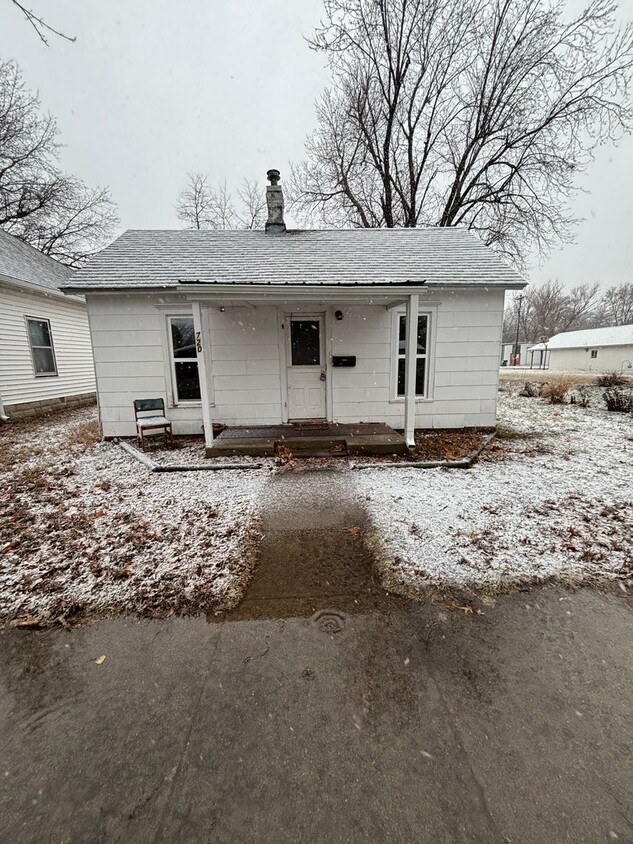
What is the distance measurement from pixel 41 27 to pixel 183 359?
4602mm

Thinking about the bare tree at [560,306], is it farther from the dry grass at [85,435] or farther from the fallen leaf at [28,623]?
the fallen leaf at [28,623]

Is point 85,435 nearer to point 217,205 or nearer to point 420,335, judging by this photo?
point 420,335

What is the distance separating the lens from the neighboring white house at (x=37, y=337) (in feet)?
30.2

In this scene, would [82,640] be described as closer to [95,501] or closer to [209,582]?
[209,582]

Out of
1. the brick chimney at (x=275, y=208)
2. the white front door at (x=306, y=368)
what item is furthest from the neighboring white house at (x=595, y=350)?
the white front door at (x=306, y=368)

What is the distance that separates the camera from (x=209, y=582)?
9.29ft

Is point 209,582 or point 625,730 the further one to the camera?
point 209,582

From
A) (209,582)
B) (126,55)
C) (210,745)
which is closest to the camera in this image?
(210,745)

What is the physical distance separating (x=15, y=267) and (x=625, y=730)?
1373 centimetres

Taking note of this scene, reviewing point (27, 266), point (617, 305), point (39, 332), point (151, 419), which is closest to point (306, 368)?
point (151, 419)

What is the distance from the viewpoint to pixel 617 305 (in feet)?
176

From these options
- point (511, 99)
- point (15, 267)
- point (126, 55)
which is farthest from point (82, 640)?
point (511, 99)

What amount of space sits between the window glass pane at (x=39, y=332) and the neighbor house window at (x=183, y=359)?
601 centimetres

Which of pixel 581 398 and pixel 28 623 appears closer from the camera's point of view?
pixel 28 623
